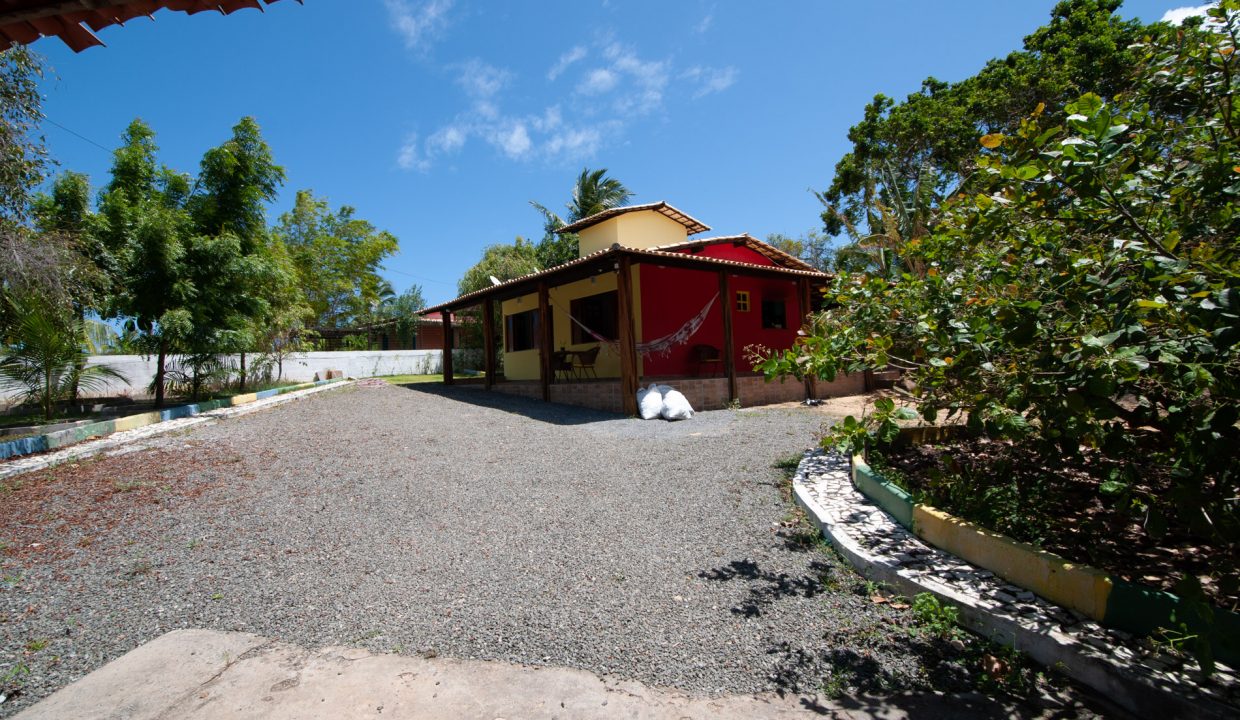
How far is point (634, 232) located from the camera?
13.5 metres

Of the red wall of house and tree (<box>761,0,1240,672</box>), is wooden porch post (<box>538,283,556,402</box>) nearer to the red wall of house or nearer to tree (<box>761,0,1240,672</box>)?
the red wall of house

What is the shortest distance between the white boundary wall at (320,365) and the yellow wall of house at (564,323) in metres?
7.67

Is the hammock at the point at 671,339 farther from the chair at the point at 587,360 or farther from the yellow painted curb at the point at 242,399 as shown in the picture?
the yellow painted curb at the point at 242,399

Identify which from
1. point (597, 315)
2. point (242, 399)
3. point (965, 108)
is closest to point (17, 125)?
point (242, 399)

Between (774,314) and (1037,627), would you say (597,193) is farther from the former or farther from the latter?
(1037,627)

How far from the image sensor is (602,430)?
7.54 m

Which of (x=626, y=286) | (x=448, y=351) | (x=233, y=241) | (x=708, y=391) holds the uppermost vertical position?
(x=233, y=241)

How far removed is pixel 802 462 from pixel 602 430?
9.88ft

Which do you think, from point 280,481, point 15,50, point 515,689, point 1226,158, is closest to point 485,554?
point 515,689

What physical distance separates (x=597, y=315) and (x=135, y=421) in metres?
8.19

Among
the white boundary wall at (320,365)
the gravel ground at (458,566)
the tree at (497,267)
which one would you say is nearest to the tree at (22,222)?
the gravel ground at (458,566)

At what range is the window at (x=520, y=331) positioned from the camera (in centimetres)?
1391

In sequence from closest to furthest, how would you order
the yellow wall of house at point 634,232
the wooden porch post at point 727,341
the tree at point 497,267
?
the wooden porch post at point 727,341 < the yellow wall of house at point 634,232 < the tree at point 497,267

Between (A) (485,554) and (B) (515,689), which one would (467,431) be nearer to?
(A) (485,554)
